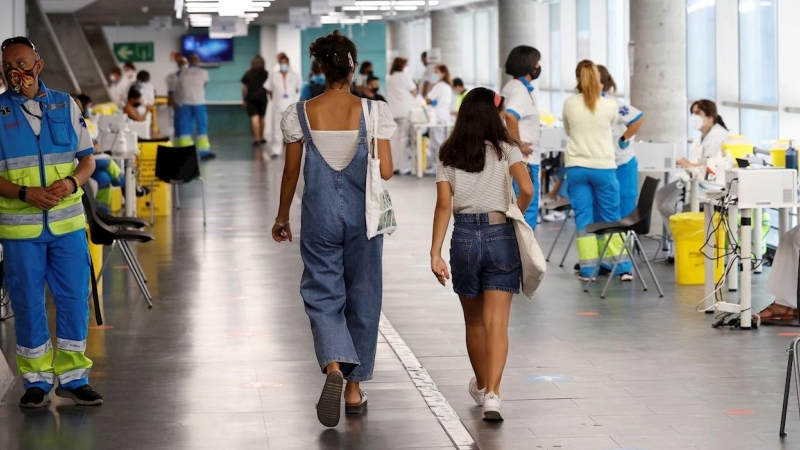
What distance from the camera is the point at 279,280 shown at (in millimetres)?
A: 9516

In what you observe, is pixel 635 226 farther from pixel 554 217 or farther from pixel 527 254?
pixel 554 217

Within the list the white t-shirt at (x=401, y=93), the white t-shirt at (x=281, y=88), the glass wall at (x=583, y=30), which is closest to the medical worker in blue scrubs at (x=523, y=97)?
the white t-shirt at (x=401, y=93)

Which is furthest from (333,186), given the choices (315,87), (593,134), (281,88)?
(281,88)

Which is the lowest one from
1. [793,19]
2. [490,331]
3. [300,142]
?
[490,331]

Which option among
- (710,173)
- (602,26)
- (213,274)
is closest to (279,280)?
(213,274)

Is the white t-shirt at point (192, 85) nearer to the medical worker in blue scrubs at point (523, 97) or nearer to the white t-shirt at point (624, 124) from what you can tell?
the medical worker in blue scrubs at point (523, 97)

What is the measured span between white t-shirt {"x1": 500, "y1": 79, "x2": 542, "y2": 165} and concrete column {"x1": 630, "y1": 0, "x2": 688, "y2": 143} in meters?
2.87

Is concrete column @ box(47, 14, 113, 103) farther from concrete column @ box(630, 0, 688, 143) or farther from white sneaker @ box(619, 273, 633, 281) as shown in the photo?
white sneaker @ box(619, 273, 633, 281)

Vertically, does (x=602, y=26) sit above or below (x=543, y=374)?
A: above

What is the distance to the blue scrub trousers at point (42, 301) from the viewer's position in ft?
18.1

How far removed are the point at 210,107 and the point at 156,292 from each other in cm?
2877

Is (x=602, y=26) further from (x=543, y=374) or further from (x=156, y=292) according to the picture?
(x=543, y=374)

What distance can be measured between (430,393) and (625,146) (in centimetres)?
436

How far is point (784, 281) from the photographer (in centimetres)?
733
